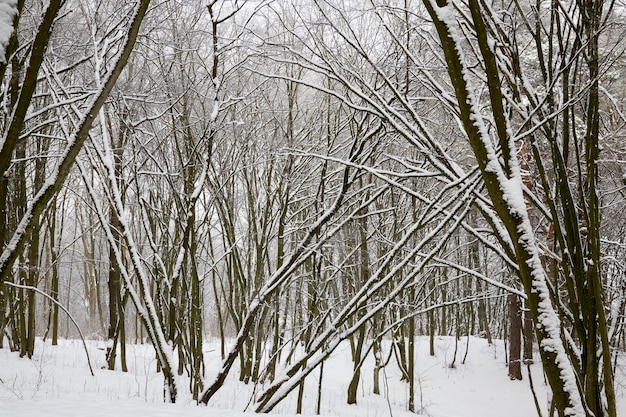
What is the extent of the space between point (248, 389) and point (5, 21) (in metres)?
8.80

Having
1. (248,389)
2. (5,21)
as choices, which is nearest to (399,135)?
(5,21)

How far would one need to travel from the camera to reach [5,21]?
1.17 metres

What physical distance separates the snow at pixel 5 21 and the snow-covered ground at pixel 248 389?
240 cm

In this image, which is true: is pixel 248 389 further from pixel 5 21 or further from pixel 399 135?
pixel 5 21

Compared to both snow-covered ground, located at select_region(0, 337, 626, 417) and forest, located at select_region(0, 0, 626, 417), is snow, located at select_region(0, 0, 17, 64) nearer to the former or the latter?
forest, located at select_region(0, 0, 626, 417)

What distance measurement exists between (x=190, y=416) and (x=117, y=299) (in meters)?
7.76

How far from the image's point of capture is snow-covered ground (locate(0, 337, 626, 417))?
4066mm

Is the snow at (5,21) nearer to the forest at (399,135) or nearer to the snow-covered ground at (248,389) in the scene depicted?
the forest at (399,135)

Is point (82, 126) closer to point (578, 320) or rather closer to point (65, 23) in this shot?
point (578, 320)

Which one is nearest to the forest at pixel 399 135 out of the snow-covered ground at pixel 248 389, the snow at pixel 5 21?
the snow at pixel 5 21

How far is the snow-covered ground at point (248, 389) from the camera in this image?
160 inches

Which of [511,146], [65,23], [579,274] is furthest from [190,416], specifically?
[65,23]

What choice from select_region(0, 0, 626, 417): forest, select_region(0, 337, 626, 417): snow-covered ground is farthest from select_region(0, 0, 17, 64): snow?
select_region(0, 337, 626, 417): snow-covered ground

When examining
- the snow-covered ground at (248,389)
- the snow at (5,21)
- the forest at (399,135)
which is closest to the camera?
the snow at (5,21)
